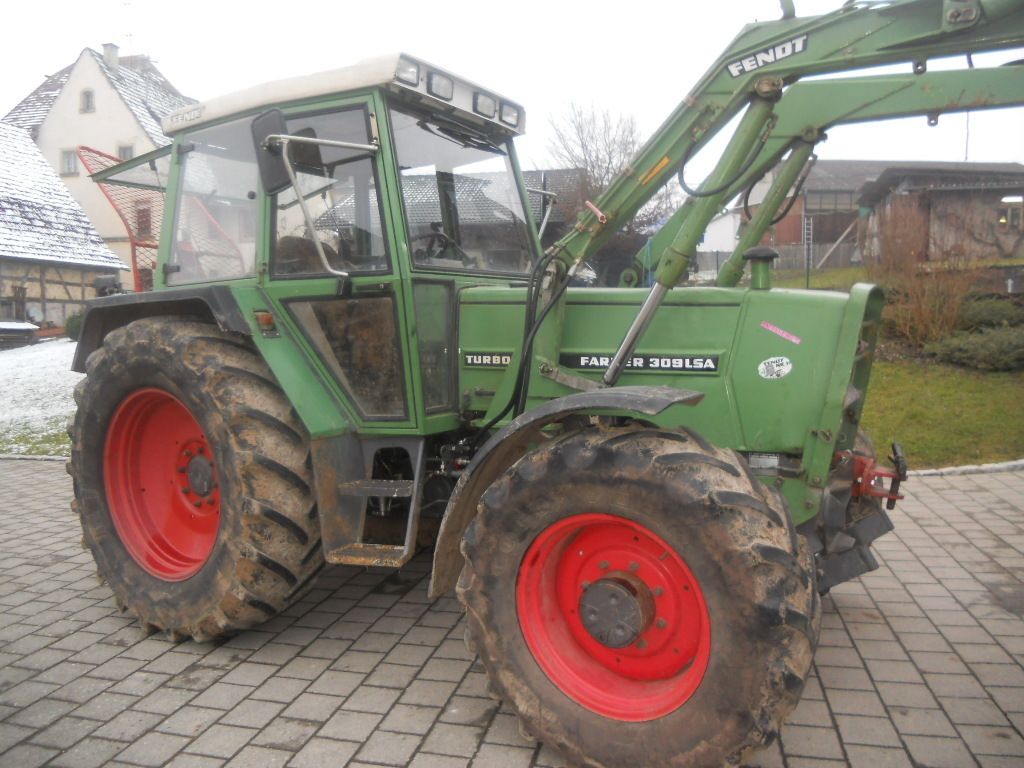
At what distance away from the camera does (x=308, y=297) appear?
3.79 metres

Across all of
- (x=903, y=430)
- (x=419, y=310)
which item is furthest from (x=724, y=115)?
(x=903, y=430)

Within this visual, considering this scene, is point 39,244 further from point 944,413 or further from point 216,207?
point 944,413

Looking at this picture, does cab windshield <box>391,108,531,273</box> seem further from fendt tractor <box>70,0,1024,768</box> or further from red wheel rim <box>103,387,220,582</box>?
red wheel rim <box>103,387,220,582</box>

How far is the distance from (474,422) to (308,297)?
97 centimetres

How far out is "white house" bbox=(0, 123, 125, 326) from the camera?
2275cm

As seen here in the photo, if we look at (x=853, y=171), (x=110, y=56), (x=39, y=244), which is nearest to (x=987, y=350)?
(x=39, y=244)

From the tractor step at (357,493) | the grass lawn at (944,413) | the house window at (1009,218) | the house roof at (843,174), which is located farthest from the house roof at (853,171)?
the tractor step at (357,493)

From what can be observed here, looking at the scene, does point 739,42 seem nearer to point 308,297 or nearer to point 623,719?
point 308,297

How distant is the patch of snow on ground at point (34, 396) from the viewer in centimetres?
1062

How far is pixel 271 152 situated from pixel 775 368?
2253 mm

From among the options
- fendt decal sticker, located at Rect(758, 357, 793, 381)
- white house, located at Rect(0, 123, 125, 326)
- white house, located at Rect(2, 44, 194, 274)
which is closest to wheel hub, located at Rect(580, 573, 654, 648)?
fendt decal sticker, located at Rect(758, 357, 793, 381)

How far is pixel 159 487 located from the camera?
4355 millimetres

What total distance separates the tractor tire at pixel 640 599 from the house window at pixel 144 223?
383 cm

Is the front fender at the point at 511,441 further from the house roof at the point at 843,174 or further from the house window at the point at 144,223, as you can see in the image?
the house roof at the point at 843,174
